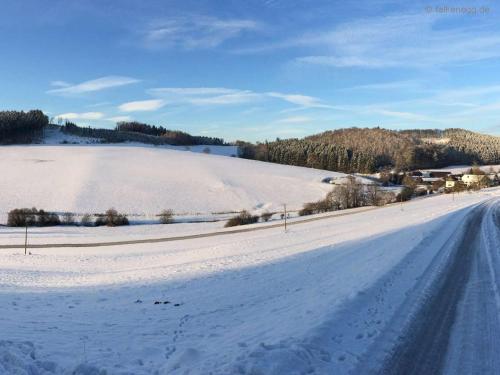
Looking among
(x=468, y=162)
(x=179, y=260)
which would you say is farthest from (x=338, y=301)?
(x=468, y=162)

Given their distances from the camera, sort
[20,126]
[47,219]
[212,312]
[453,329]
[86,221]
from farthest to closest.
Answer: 1. [20,126]
2. [86,221]
3. [47,219]
4. [212,312]
5. [453,329]

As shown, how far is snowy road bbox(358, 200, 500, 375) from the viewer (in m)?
7.77

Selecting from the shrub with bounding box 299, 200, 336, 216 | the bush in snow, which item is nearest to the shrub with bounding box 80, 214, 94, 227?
the bush in snow

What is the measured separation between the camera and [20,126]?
159m

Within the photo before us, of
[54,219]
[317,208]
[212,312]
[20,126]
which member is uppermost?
[20,126]

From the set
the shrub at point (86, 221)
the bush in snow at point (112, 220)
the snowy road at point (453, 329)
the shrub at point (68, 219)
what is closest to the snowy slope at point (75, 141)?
the shrub at point (68, 219)

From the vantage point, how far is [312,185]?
9975cm

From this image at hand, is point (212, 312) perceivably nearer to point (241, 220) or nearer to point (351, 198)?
point (241, 220)

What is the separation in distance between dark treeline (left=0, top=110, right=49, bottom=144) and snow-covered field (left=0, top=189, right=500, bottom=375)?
14678 centimetres

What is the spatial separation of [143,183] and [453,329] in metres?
82.3

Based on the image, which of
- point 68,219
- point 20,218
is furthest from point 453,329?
point 20,218

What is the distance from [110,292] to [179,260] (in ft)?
28.3

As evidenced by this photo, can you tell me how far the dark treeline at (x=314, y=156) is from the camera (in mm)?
157250

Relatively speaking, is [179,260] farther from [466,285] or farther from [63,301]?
[466,285]
